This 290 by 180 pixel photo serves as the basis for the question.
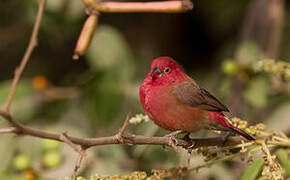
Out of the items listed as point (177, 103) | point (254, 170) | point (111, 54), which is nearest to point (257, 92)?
point (177, 103)

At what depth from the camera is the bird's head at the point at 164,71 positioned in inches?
108

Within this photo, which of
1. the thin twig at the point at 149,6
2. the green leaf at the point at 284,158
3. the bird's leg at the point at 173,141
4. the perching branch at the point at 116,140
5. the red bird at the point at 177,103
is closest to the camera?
the perching branch at the point at 116,140

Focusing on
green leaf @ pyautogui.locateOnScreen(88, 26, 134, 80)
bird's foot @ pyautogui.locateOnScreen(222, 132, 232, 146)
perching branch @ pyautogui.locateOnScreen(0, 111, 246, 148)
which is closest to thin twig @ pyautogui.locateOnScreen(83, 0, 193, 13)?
perching branch @ pyautogui.locateOnScreen(0, 111, 246, 148)

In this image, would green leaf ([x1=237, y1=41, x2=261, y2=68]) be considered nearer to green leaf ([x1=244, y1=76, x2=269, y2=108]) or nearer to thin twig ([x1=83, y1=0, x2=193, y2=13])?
green leaf ([x1=244, y1=76, x2=269, y2=108])

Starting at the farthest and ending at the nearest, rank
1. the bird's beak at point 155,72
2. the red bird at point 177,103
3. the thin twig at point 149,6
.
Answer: the bird's beak at point 155,72 < the red bird at point 177,103 < the thin twig at point 149,6

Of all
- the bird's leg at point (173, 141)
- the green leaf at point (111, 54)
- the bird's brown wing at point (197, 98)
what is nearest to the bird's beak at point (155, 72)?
the bird's brown wing at point (197, 98)

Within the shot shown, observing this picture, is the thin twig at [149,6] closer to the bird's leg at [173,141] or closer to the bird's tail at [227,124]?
the bird's leg at [173,141]

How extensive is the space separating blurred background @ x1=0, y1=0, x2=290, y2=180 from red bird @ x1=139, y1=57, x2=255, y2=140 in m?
0.54

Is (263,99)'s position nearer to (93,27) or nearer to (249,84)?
(249,84)

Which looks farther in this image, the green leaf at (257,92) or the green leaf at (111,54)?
the green leaf at (111,54)

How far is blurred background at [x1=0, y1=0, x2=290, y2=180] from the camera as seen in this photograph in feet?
10.9

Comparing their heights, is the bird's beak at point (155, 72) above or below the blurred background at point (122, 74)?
above

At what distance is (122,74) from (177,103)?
4.19 feet

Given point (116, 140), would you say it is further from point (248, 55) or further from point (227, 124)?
point (248, 55)
